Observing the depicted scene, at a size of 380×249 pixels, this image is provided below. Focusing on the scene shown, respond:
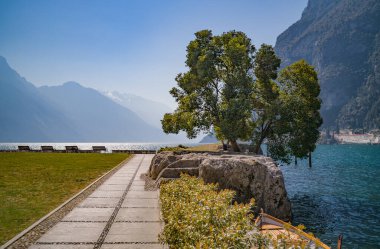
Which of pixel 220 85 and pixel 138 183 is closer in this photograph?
pixel 138 183

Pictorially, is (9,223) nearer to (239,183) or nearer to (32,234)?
(32,234)

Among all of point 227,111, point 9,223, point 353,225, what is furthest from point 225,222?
point 227,111

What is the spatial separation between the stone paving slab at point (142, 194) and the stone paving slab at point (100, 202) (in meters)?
1.24

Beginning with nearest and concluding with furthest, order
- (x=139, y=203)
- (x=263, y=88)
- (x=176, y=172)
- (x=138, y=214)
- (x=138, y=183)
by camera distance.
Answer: (x=138, y=214) → (x=139, y=203) → (x=176, y=172) → (x=138, y=183) → (x=263, y=88)

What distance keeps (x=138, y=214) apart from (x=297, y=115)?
28.0m

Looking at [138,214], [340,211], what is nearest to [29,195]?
[138,214]

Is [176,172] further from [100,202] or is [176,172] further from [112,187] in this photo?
[100,202]

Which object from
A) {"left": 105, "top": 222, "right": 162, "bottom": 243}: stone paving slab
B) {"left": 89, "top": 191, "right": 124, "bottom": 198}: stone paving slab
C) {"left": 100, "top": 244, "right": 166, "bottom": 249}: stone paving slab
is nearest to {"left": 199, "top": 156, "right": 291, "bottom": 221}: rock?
{"left": 89, "top": 191, "right": 124, "bottom": 198}: stone paving slab

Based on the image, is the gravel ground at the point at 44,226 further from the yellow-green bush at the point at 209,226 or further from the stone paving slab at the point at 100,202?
the yellow-green bush at the point at 209,226

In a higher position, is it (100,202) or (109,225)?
(100,202)

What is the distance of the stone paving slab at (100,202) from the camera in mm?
17305

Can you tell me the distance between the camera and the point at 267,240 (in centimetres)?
743

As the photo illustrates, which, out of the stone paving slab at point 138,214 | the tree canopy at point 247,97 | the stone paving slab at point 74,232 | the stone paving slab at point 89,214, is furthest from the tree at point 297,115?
the stone paving slab at point 74,232

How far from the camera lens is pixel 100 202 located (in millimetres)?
18141
